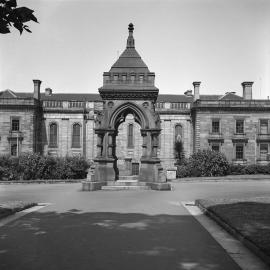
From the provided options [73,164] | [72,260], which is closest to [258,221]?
[72,260]

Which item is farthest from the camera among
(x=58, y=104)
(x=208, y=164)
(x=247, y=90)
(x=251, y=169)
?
(x=247, y=90)

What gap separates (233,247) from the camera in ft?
26.4

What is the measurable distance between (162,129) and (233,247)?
44286mm

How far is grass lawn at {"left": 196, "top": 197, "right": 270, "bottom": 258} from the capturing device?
25.8 ft

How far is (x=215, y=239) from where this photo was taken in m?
8.89

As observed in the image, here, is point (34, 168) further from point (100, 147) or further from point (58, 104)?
point (58, 104)

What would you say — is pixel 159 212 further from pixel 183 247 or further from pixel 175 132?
pixel 175 132

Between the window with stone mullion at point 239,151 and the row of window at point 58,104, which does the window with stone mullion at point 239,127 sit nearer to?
the window with stone mullion at point 239,151

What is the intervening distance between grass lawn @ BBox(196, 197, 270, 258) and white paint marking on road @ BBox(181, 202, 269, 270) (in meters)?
0.22

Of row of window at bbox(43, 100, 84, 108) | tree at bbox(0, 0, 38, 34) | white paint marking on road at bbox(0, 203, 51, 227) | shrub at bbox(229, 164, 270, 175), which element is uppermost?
row of window at bbox(43, 100, 84, 108)

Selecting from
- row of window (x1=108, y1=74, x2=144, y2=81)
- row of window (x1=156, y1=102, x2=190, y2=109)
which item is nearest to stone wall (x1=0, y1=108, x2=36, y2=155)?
row of window (x1=156, y1=102, x2=190, y2=109)

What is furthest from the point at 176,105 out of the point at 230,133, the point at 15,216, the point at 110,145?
the point at 15,216

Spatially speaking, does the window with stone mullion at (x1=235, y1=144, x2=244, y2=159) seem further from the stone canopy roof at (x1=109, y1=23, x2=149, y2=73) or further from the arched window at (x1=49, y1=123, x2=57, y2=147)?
the stone canopy roof at (x1=109, y1=23, x2=149, y2=73)

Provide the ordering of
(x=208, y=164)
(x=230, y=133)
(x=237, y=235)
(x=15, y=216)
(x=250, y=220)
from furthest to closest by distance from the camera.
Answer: (x=230, y=133), (x=208, y=164), (x=15, y=216), (x=250, y=220), (x=237, y=235)
